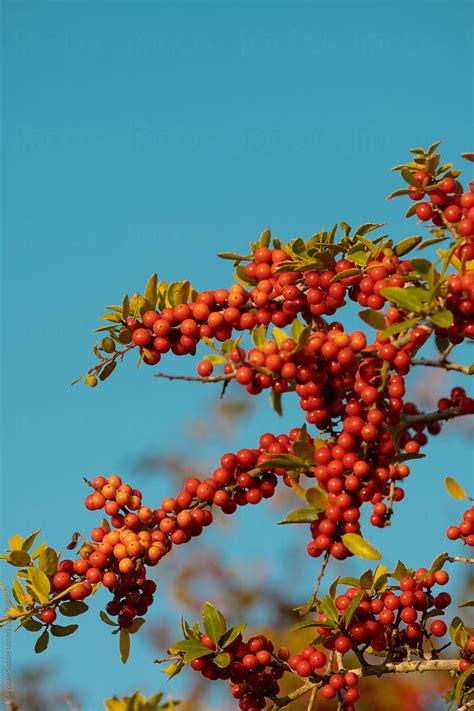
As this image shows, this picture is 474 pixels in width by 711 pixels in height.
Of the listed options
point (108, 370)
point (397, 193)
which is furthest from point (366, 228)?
point (108, 370)

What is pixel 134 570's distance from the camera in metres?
3.54

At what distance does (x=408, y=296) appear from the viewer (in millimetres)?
3127

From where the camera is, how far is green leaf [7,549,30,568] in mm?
3656

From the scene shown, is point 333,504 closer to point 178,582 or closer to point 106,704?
point 106,704

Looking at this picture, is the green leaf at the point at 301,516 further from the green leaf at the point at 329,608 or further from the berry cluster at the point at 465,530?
the berry cluster at the point at 465,530

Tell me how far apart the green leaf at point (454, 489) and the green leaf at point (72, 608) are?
157cm

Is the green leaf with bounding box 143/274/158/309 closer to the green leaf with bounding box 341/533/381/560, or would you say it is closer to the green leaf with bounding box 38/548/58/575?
the green leaf with bounding box 38/548/58/575

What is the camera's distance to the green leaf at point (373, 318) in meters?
3.16

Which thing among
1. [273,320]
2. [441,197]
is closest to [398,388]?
[273,320]

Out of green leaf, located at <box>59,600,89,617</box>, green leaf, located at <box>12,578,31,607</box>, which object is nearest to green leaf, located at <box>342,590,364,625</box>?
green leaf, located at <box>59,600,89,617</box>

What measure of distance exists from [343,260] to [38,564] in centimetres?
173

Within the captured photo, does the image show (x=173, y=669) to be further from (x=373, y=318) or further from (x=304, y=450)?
(x=373, y=318)

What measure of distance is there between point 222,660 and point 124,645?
0.50 m

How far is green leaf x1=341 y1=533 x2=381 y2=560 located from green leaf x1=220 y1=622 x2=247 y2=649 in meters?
0.69
